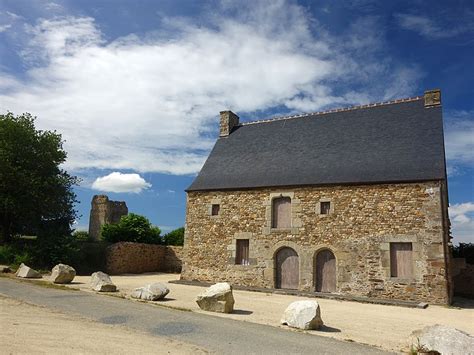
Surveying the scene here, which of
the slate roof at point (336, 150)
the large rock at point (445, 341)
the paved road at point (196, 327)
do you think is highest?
the slate roof at point (336, 150)

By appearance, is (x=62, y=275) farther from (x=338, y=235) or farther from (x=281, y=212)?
(x=338, y=235)

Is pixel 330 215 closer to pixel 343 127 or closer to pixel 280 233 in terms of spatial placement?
pixel 280 233

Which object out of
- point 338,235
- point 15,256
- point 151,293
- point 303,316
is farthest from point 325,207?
point 15,256

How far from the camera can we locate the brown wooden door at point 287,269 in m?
14.0

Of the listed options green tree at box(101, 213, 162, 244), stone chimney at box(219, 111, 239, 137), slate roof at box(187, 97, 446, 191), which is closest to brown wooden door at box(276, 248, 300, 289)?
slate roof at box(187, 97, 446, 191)

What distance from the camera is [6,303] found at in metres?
7.97

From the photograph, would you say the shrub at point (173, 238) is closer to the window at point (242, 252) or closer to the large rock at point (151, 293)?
the window at point (242, 252)

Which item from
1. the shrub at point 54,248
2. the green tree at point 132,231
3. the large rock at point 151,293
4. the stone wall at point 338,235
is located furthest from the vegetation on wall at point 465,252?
the shrub at point 54,248

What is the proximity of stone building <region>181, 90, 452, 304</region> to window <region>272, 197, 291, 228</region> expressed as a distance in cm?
4

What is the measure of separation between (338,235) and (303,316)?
6.57 meters

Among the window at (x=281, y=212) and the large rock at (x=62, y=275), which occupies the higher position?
the window at (x=281, y=212)

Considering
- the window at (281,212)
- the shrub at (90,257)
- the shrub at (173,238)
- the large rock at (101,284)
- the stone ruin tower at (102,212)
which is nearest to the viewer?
the large rock at (101,284)

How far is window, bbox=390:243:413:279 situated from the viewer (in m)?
12.3

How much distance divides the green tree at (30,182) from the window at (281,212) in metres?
9.59
